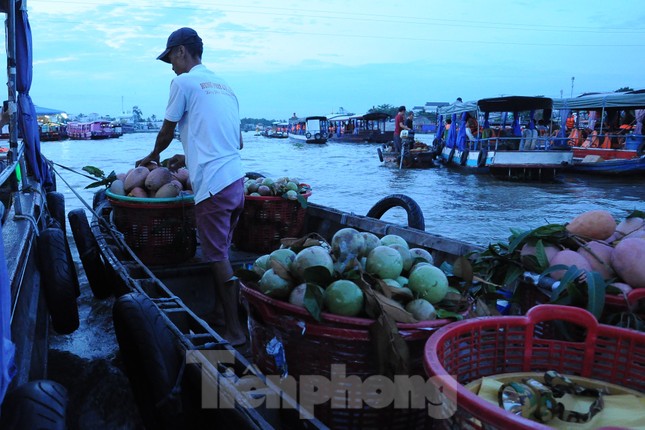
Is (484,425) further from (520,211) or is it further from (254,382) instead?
(520,211)

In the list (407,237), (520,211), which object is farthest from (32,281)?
(520,211)

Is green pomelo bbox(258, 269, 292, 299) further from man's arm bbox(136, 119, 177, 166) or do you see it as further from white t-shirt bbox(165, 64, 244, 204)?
man's arm bbox(136, 119, 177, 166)

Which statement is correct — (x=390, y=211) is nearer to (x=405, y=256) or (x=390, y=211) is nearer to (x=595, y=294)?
(x=405, y=256)

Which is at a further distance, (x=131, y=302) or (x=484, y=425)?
(x=131, y=302)

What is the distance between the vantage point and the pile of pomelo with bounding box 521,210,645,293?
202 centimetres

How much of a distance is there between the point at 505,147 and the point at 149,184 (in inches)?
684

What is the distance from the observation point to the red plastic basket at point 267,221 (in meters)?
4.29

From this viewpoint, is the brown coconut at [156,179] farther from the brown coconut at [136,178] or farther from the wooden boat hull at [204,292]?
the wooden boat hull at [204,292]

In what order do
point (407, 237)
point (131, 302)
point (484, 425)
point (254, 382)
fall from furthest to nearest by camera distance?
point (407, 237)
point (131, 302)
point (254, 382)
point (484, 425)

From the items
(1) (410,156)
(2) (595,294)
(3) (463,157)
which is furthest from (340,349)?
(1) (410,156)

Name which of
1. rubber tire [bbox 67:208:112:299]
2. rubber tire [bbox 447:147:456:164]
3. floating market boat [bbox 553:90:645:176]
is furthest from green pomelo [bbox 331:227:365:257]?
rubber tire [bbox 447:147:456:164]

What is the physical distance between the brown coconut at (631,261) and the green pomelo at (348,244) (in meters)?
1.07

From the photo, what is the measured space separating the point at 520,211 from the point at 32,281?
10.5 meters

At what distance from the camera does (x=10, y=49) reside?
551cm
